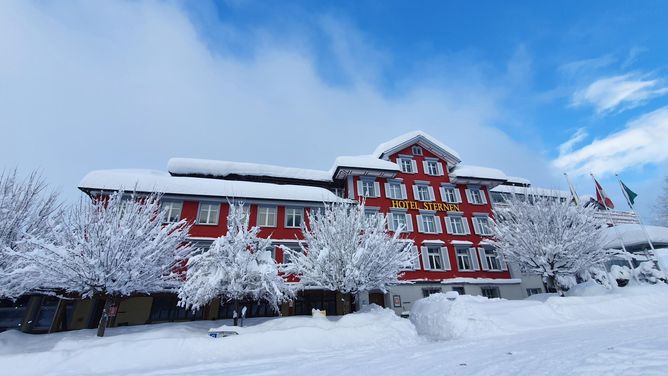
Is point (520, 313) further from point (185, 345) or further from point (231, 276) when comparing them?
point (185, 345)

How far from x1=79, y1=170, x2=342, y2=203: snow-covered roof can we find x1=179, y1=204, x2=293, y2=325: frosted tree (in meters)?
7.11

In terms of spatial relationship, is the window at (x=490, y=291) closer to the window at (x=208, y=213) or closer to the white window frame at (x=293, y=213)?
the white window frame at (x=293, y=213)

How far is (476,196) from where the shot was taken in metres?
30.8

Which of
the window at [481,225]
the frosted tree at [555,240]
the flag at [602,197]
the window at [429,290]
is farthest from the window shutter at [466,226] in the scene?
the flag at [602,197]

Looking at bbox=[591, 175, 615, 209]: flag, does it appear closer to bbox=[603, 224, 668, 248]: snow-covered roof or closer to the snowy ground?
bbox=[603, 224, 668, 248]: snow-covered roof

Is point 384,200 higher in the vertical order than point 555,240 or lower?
higher

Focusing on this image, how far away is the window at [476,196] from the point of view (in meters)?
30.3

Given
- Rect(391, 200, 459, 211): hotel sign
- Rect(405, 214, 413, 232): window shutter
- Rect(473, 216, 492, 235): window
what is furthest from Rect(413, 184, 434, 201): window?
Rect(473, 216, 492, 235): window

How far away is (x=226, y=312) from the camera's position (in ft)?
70.0

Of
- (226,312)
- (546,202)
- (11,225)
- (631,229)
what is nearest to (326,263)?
(226,312)

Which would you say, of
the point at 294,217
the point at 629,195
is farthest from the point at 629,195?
the point at 294,217

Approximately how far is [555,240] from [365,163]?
50.4 feet

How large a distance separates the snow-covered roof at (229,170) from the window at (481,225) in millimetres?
14838

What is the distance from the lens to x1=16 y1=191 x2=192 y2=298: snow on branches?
44.4 feet
